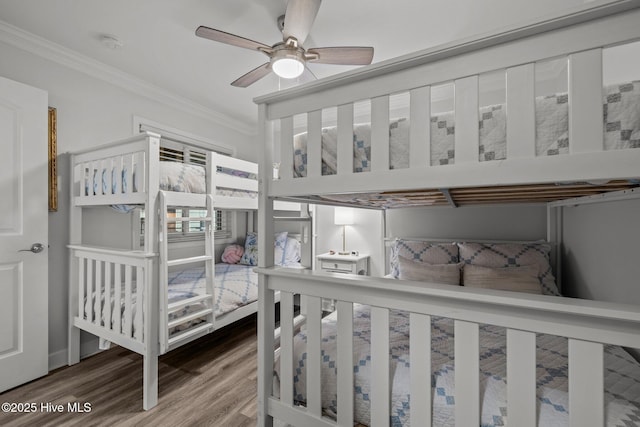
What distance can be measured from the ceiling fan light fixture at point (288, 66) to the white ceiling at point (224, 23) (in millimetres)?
381

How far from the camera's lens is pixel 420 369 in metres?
0.89

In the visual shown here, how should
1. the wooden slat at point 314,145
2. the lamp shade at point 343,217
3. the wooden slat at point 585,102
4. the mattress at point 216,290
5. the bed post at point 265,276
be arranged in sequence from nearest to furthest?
the wooden slat at point 585,102
the wooden slat at point 314,145
the bed post at point 265,276
the mattress at point 216,290
the lamp shade at point 343,217

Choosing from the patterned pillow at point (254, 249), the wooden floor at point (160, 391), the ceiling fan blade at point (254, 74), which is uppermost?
the ceiling fan blade at point (254, 74)

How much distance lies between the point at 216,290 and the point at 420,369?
1.97 meters

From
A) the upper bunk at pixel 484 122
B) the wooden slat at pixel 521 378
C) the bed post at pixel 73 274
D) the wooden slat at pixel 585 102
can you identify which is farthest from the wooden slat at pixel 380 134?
the bed post at pixel 73 274

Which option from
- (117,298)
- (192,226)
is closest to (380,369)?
(117,298)

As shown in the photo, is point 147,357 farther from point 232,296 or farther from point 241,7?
point 241,7

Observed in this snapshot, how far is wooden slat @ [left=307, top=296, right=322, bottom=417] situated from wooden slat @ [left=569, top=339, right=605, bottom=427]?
708 millimetres

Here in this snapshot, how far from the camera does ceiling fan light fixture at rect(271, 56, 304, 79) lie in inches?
71.9

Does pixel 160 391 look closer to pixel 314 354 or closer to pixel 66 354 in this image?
pixel 66 354

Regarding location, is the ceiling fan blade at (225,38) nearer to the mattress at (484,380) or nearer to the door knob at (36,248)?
the mattress at (484,380)

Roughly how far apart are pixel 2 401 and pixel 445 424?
8.71 ft

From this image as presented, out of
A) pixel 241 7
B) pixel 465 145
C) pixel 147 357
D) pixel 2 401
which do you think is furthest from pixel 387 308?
pixel 2 401

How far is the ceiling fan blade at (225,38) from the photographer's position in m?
1.67
